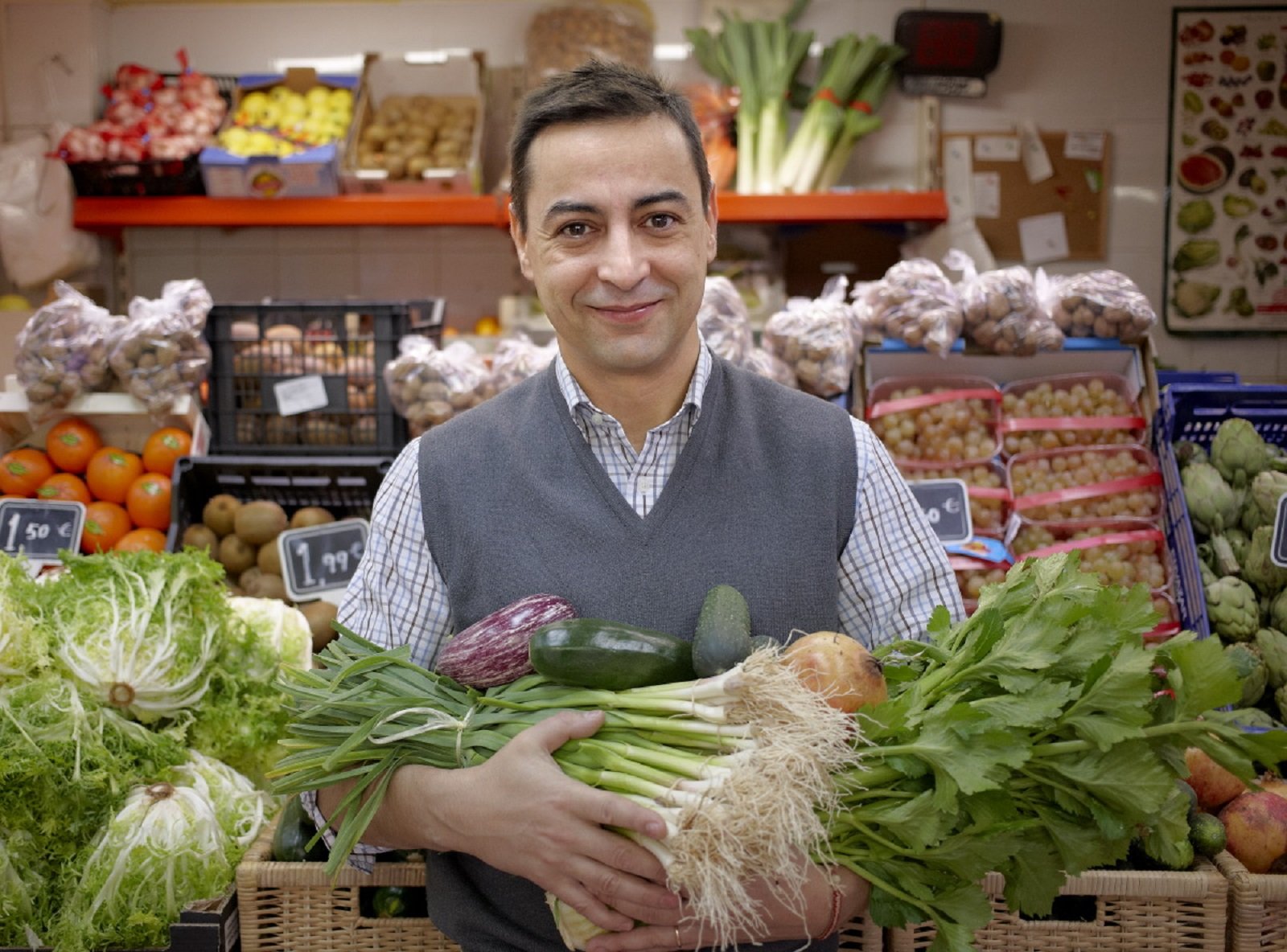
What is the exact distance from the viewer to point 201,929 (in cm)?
196

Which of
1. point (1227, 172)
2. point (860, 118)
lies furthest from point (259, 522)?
point (1227, 172)

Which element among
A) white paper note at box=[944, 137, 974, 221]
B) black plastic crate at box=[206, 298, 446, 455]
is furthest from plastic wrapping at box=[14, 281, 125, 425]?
white paper note at box=[944, 137, 974, 221]

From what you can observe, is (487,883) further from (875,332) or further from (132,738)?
(875,332)

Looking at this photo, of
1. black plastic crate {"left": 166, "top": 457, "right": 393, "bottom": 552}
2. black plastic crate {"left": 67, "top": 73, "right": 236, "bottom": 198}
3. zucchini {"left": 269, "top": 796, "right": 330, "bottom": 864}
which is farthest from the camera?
Result: black plastic crate {"left": 67, "top": 73, "right": 236, "bottom": 198}

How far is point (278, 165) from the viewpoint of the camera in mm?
4609

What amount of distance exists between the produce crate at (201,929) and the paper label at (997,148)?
4594mm

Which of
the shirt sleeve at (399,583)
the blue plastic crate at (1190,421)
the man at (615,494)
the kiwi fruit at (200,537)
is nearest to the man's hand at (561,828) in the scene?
the man at (615,494)

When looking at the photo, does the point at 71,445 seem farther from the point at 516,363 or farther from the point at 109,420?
the point at 516,363

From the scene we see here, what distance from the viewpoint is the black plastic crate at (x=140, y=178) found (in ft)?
15.4

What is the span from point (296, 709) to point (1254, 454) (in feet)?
Answer: 8.06

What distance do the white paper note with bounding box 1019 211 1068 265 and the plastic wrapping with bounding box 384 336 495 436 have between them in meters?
3.15

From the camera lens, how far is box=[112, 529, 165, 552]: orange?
3.02 m

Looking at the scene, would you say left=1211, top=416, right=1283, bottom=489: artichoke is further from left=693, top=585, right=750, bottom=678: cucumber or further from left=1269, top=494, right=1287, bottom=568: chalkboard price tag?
left=693, top=585, right=750, bottom=678: cucumber

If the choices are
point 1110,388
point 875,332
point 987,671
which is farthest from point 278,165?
point 987,671
